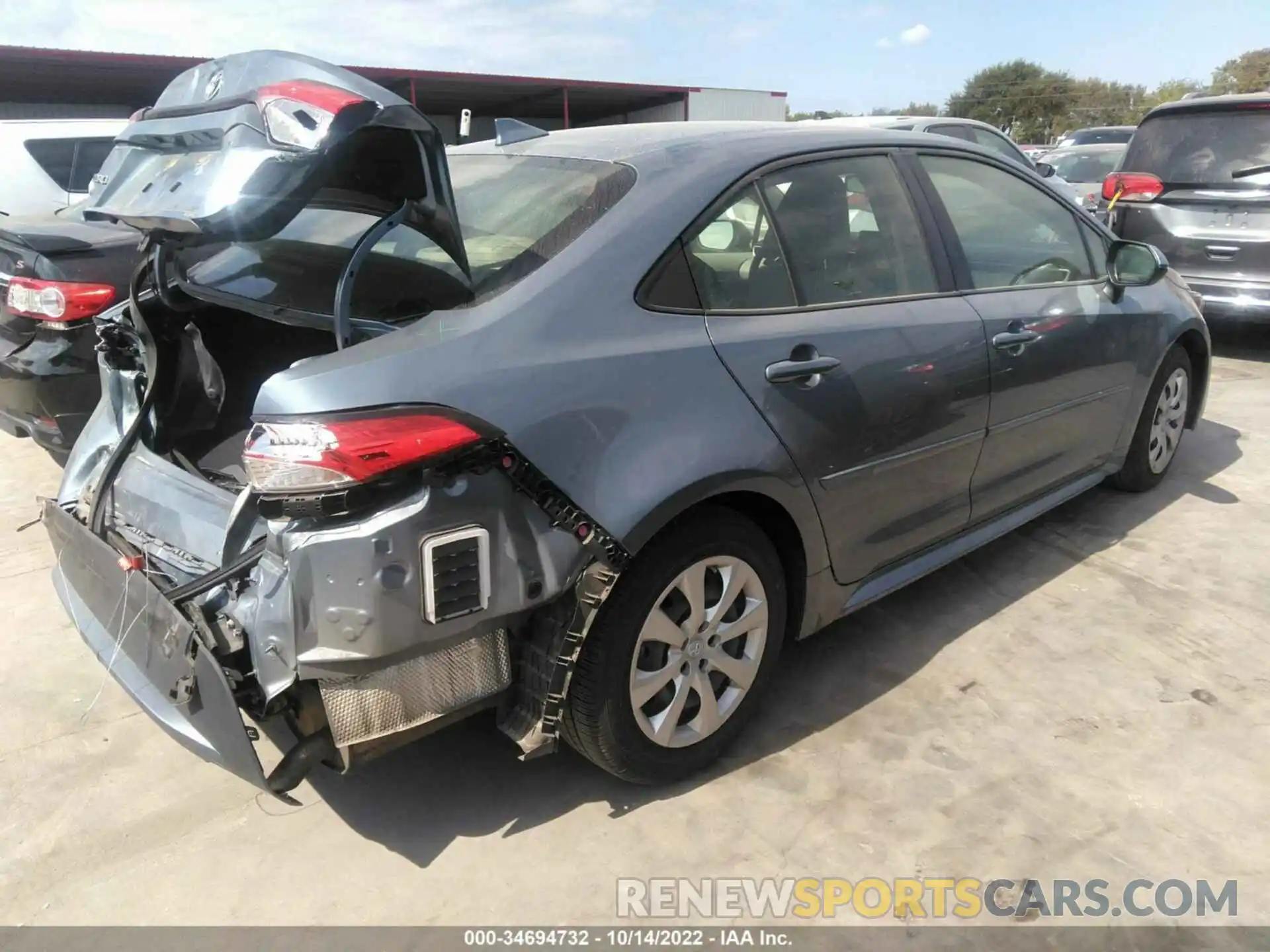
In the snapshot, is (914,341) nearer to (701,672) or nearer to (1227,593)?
(701,672)

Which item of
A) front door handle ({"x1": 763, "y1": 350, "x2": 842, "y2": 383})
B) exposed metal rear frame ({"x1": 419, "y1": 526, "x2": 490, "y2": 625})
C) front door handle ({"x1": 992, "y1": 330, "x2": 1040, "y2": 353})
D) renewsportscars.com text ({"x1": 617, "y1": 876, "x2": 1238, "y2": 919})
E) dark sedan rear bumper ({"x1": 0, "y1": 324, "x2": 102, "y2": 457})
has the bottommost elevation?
renewsportscars.com text ({"x1": 617, "y1": 876, "x2": 1238, "y2": 919})

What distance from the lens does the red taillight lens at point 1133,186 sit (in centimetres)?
713

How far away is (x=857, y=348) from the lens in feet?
8.86

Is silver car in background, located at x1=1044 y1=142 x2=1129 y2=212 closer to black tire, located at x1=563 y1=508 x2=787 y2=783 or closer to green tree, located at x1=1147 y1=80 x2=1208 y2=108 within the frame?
black tire, located at x1=563 y1=508 x2=787 y2=783

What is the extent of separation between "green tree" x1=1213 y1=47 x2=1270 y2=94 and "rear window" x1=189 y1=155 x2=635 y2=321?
219 ft

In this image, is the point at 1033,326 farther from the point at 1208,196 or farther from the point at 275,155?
the point at 1208,196

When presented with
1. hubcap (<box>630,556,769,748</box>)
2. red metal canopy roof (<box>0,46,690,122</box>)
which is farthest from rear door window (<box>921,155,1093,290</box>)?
red metal canopy roof (<box>0,46,690,122</box>)

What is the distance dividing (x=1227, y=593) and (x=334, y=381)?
347 centimetres

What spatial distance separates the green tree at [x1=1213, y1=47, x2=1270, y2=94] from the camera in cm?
5728

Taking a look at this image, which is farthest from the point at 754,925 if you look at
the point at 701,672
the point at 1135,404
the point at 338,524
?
the point at 1135,404

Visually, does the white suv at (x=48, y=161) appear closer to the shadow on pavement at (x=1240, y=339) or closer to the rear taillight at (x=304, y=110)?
the rear taillight at (x=304, y=110)

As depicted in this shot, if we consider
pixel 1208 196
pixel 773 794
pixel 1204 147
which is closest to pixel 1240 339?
pixel 1208 196

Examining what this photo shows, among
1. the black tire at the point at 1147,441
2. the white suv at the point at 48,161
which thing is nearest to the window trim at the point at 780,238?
the black tire at the point at 1147,441

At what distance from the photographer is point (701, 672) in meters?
2.52
